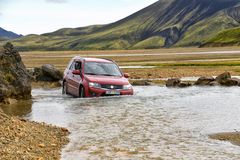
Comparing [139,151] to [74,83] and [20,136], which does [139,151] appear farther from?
[74,83]

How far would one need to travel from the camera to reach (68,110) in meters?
18.4

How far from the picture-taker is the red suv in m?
21.8

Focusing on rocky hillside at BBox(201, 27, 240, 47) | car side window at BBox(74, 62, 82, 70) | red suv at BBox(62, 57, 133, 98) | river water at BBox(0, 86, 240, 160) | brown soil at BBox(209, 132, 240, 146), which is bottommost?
river water at BBox(0, 86, 240, 160)

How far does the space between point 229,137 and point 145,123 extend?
11.2ft

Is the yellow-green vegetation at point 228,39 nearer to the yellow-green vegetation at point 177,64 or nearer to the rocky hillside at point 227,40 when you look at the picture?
the rocky hillside at point 227,40

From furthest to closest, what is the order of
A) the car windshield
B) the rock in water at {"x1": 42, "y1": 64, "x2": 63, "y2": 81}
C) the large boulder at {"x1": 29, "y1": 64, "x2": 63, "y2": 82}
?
the large boulder at {"x1": 29, "y1": 64, "x2": 63, "y2": 82}, the rock in water at {"x1": 42, "y1": 64, "x2": 63, "y2": 81}, the car windshield

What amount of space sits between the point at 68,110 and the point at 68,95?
682 cm

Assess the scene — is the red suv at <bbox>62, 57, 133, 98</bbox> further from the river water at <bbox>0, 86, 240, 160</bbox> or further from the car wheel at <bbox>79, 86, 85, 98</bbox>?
the river water at <bbox>0, 86, 240, 160</bbox>

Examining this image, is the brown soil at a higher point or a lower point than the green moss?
lower

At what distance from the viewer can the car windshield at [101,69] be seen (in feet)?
76.1

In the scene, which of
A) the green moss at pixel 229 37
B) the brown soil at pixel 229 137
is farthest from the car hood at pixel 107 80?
the green moss at pixel 229 37

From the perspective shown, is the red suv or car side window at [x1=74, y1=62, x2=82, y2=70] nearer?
the red suv

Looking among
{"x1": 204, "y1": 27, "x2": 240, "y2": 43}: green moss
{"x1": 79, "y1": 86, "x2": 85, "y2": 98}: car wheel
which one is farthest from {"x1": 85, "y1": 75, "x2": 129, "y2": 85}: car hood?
{"x1": 204, "y1": 27, "x2": 240, "y2": 43}: green moss

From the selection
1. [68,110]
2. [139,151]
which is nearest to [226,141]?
[139,151]
